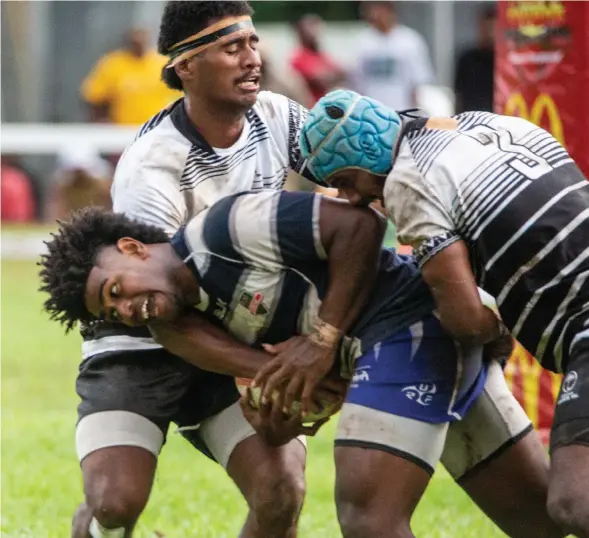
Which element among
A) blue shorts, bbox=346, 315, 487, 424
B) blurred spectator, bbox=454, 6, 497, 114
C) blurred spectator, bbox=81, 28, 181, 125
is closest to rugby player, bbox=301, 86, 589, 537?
blue shorts, bbox=346, 315, 487, 424

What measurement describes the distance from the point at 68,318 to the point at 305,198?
3.40ft

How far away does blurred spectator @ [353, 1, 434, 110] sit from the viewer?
1691 cm

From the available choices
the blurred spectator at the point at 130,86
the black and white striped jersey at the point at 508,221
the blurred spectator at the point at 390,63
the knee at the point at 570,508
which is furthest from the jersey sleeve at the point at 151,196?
the blurred spectator at the point at 130,86

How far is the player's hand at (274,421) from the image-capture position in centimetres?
515

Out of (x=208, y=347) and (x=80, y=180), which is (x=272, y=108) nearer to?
(x=208, y=347)

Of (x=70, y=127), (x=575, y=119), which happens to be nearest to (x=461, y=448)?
(x=575, y=119)

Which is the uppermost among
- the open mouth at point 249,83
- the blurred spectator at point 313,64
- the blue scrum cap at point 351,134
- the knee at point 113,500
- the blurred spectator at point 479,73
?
the blue scrum cap at point 351,134

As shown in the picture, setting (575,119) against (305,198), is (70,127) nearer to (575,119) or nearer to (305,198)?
(575,119)

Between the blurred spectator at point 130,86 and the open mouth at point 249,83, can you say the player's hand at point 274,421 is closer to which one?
the open mouth at point 249,83

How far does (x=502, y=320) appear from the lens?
16.1 feet

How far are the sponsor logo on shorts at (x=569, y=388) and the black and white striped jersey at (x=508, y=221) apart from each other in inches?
4.1

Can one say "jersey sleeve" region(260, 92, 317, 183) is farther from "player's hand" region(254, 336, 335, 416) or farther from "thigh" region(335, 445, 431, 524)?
"thigh" region(335, 445, 431, 524)

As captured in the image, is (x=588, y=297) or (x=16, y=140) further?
(x=16, y=140)

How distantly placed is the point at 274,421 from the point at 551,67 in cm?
371
